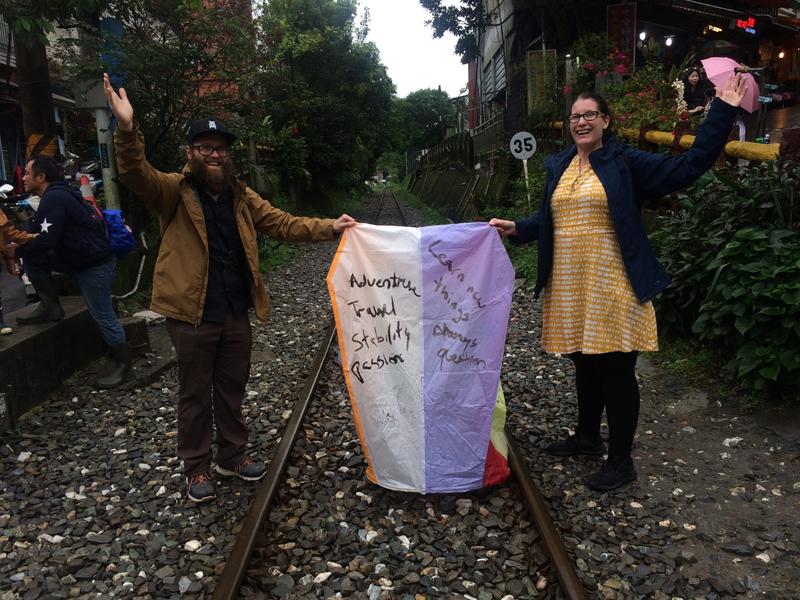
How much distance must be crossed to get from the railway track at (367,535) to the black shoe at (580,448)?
1.01 ft

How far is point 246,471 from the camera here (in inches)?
152

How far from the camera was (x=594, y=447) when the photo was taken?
4070 millimetres

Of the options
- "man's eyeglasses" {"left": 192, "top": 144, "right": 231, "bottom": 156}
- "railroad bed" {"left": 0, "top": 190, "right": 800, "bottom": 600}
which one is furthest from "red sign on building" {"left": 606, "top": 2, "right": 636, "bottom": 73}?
"man's eyeglasses" {"left": 192, "top": 144, "right": 231, "bottom": 156}

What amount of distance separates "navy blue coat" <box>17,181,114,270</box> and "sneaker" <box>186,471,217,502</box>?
2394 mm

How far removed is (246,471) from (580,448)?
85.0 inches

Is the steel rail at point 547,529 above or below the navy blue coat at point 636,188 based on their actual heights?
below

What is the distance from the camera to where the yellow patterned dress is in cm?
329

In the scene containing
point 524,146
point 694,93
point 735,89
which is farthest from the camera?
point 524,146

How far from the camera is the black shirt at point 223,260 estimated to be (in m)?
3.46

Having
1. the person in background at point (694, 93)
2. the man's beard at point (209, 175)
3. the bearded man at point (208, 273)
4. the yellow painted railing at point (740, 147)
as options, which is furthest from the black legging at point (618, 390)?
the person in background at point (694, 93)

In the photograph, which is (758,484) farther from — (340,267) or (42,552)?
(42,552)

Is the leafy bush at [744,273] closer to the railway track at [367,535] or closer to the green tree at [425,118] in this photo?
the railway track at [367,535]

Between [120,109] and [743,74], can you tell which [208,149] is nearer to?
[120,109]

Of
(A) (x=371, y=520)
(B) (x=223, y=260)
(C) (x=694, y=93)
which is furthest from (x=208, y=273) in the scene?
(C) (x=694, y=93)
